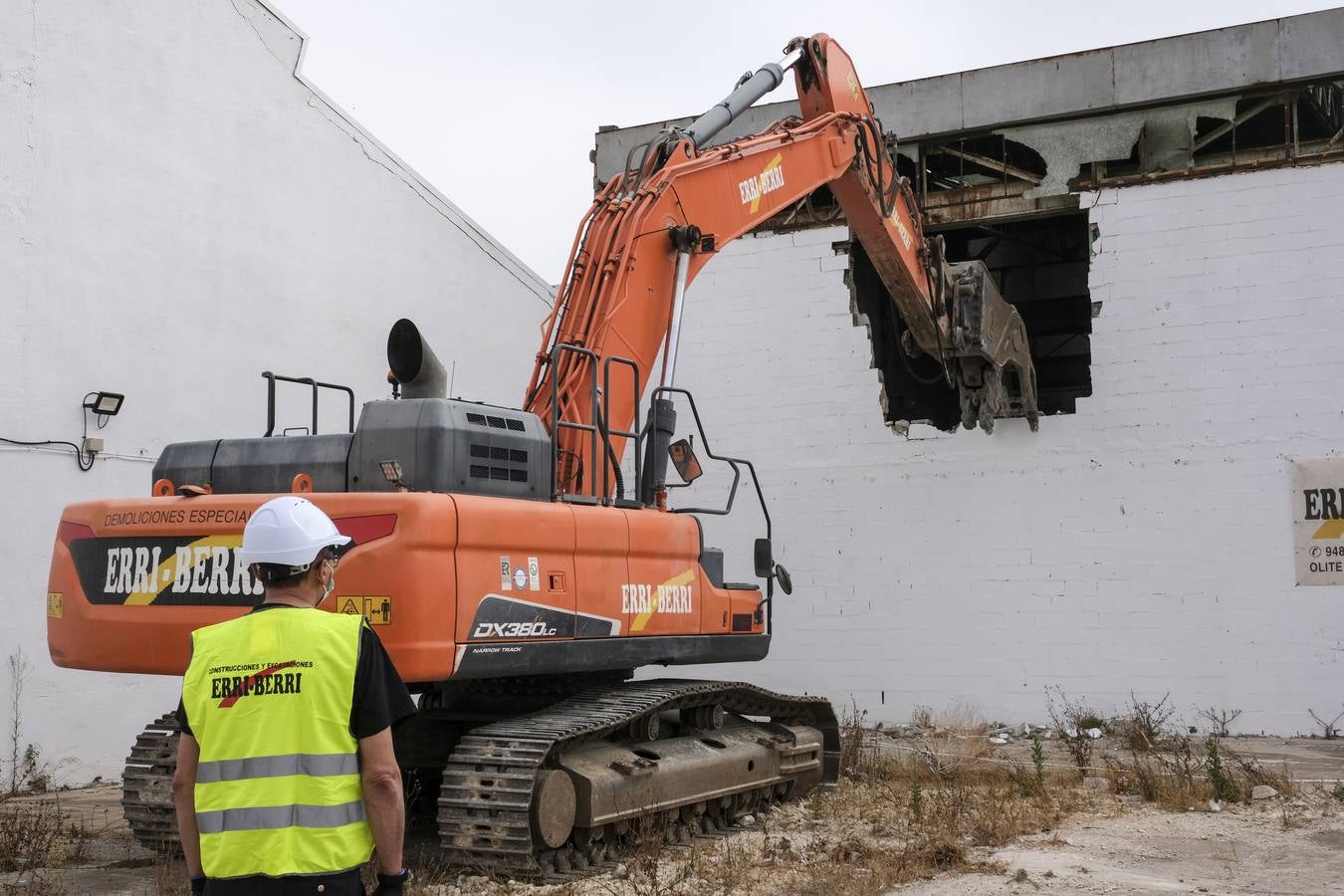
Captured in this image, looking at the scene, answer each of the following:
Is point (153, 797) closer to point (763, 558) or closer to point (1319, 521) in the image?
point (763, 558)

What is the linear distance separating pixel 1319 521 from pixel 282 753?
11.5 m

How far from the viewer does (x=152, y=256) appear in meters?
11.0

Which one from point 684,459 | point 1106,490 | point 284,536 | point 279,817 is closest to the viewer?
point 279,817

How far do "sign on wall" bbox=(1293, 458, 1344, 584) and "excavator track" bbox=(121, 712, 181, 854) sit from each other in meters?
9.85

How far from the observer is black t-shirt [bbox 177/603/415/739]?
318cm

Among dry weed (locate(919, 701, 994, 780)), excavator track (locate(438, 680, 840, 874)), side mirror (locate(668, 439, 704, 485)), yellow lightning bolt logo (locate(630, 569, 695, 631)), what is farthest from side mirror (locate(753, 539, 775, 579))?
dry weed (locate(919, 701, 994, 780))

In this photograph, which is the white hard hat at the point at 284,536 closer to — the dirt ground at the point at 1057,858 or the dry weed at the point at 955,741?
the dirt ground at the point at 1057,858

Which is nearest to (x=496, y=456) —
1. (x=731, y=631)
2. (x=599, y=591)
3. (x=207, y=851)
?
(x=599, y=591)

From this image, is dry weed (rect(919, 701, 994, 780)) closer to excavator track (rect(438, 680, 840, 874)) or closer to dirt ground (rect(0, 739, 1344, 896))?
dirt ground (rect(0, 739, 1344, 896))

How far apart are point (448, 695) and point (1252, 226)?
30.2 ft

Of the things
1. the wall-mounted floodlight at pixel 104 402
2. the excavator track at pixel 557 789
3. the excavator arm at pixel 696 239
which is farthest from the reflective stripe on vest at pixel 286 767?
the wall-mounted floodlight at pixel 104 402

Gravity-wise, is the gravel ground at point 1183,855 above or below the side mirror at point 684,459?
below

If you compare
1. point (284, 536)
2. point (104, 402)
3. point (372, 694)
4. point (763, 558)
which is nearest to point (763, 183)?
point (763, 558)

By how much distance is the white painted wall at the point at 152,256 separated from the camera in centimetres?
998
